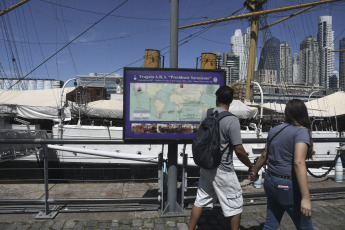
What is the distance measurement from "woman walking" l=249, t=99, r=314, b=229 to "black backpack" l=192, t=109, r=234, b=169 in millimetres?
518

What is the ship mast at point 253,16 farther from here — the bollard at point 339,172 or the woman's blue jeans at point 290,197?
the woman's blue jeans at point 290,197

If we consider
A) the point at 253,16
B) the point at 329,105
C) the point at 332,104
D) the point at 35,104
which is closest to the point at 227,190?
the point at 35,104

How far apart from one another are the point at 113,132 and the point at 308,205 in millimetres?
10363

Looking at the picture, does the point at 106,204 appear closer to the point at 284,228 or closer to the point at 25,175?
the point at 284,228

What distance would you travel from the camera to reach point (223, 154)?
2.80 metres

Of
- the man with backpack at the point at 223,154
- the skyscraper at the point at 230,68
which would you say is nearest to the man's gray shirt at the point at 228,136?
the man with backpack at the point at 223,154

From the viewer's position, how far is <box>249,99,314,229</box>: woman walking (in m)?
2.24

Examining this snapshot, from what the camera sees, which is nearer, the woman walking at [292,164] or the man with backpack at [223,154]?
the woman walking at [292,164]

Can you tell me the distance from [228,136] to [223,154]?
0.69ft

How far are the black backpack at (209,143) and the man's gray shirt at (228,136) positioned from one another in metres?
0.05

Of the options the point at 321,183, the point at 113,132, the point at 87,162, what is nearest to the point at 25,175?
the point at 87,162

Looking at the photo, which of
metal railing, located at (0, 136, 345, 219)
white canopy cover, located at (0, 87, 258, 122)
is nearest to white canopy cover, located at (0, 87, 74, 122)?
white canopy cover, located at (0, 87, 258, 122)

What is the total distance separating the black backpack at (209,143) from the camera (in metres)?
2.71

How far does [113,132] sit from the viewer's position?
1186 centimetres
